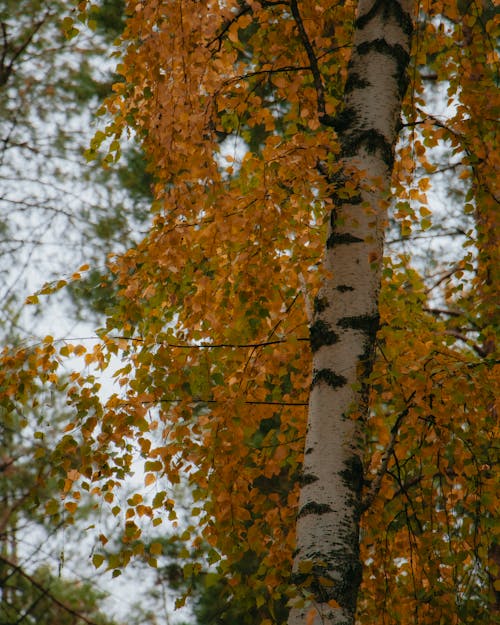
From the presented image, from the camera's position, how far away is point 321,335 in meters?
2.25

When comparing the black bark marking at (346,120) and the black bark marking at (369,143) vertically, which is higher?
the black bark marking at (346,120)

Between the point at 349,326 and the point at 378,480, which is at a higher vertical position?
the point at 349,326

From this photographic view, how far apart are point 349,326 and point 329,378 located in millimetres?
170

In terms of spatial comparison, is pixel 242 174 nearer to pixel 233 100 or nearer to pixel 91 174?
pixel 233 100

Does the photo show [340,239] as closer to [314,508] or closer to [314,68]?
[314,68]

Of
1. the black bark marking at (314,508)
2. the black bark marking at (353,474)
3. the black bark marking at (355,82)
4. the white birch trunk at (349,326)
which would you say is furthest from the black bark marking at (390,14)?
the black bark marking at (314,508)

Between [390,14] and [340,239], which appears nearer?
[340,239]

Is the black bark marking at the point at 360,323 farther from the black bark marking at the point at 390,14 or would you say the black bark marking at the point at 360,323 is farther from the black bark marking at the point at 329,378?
the black bark marking at the point at 390,14

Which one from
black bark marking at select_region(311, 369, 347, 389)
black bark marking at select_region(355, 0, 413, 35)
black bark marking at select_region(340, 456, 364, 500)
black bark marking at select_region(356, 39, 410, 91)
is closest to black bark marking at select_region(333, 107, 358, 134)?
black bark marking at select_region(356, 39, 410, 91)

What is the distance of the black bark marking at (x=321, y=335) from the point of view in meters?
2.23

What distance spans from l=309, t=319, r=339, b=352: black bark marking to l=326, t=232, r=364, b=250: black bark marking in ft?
0.86

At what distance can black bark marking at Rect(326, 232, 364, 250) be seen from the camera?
2.33 meters

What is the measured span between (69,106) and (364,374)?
457 centimetres

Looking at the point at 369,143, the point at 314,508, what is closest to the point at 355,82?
the point at 369,143
